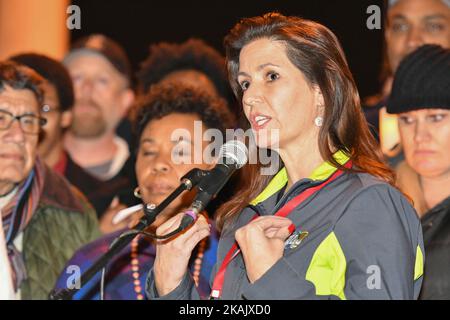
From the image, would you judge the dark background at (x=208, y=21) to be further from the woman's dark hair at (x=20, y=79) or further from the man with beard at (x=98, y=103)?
the woman's dark hair at (x=20, y=79)

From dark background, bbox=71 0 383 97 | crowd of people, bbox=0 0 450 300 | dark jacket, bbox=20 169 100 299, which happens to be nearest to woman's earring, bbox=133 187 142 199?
crowd of people, bbox=0 0 450 300

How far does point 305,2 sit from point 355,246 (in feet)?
13.0

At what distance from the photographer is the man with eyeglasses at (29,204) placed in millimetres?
4676

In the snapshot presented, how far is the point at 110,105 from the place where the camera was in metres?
6.66

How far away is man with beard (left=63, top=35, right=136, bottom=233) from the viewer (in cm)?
653

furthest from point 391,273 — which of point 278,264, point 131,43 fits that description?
point 131,43

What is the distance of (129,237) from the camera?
2916mm

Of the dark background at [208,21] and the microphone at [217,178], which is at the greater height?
the dark background at [208,21]

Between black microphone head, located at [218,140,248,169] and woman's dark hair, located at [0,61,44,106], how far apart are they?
6.33 feet

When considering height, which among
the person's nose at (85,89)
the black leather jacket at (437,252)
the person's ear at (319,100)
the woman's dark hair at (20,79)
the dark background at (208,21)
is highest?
the dark background at (208,21)

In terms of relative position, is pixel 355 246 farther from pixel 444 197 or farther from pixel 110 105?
pixel 110 105

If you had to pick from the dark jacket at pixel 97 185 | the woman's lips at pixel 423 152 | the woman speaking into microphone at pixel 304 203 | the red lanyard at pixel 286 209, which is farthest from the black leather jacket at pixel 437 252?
the dark jacket at pixel 97 185

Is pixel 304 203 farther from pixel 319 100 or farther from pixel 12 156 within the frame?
pixel 12 156

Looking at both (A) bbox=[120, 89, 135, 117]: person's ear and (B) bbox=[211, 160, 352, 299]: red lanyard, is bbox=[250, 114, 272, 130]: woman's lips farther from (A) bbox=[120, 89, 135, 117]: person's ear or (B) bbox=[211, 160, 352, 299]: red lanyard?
(A) bbox=[120, 89, 135, 117]: person's ear
